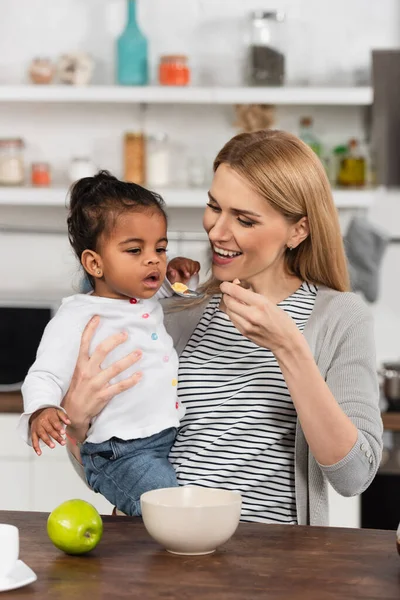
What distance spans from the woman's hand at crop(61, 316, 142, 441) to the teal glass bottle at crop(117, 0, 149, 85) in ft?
7.57

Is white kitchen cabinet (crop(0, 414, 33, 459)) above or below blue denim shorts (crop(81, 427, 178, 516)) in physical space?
below

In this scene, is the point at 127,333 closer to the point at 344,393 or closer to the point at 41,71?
the point at 344,393

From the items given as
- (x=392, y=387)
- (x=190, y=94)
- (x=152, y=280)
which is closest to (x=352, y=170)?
(x=190, y=94)

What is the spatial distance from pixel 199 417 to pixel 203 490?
0.42 m

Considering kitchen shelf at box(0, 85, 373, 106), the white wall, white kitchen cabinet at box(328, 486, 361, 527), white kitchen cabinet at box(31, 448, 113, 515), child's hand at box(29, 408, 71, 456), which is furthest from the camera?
the white wall

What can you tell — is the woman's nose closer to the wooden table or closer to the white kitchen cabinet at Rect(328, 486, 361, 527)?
the wooden table

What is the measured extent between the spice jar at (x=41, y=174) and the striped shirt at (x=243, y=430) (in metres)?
2.21

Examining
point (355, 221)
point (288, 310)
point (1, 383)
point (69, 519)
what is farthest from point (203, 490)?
point (355, 221)

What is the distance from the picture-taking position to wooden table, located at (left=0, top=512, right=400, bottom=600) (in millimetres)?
1293

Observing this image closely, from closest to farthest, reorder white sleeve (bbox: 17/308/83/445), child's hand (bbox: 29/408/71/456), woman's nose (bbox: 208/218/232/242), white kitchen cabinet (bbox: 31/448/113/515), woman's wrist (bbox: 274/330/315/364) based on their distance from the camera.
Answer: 1. child's hand (bbox: 29/408/71/456)
2. woman's wrist (bbox: 274/330/315/364)
3. white sleeve (bbox: 17/308/83/445)
4. woman's nose (bbox: 208/218/232/242)
5. white kitchen cabinet (bbox: 31/448/113/515)

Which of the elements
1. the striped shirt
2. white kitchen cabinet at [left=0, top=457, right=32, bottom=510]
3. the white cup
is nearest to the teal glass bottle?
white kitchen cabinet at [left=0, top=457, right=32, bottom=510]

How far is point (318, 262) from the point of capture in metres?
2.07

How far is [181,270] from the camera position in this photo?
218 centimetres

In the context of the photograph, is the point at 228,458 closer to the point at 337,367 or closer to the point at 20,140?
the point at 337,367
